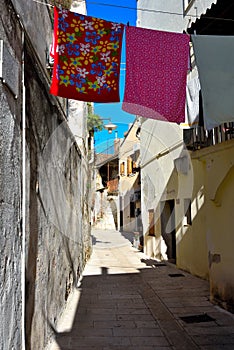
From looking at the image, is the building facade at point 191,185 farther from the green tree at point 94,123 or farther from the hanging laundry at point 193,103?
the green tree at point 94,123

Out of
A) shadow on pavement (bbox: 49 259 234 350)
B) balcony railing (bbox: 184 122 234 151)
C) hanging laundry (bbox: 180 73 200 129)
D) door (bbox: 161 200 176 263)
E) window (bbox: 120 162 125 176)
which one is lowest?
shadow on pavement (bbox: 49 259 234 350)

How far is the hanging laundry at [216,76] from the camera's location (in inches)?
152

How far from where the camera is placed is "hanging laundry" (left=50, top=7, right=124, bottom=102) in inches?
156

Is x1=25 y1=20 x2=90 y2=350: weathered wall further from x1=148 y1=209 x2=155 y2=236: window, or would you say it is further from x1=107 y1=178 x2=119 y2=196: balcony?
x1=107 y1=178 x2=119 y2=196: balcony

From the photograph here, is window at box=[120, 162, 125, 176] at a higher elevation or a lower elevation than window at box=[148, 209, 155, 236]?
higher

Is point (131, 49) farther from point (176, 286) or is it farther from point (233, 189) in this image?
point (176, 286)

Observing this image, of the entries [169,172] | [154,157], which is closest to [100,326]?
[169,172]

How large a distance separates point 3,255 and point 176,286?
21.8ft

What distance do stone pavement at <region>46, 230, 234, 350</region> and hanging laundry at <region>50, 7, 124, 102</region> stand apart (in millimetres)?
3236

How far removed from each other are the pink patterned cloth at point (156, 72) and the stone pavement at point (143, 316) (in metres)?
3.03

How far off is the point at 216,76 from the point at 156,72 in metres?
0.73

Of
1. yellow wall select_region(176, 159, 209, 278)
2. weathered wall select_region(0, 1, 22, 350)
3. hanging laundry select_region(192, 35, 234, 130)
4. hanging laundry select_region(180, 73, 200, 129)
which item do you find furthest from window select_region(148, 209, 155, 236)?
weathered wall select_region(0, 1, 22, 350)

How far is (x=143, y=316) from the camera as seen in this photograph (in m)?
5.75

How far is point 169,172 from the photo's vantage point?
12.0 meters
